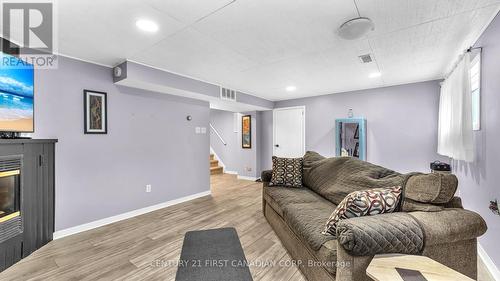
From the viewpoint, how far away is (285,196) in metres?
2.59

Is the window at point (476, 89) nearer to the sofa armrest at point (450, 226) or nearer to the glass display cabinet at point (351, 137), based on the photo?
the sofa armrest at point (450, 226)

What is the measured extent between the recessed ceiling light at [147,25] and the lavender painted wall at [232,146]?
418cm

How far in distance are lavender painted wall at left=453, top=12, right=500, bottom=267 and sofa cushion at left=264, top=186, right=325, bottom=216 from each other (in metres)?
1.48

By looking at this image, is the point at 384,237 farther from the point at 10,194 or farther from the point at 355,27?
the point at 10,194

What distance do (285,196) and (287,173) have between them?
0.58 m

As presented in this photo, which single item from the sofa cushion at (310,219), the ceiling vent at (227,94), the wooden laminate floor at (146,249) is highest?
the ceiling vent at (227,94)

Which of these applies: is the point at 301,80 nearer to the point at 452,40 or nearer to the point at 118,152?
the point at 452,40

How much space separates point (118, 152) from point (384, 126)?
4.89 m

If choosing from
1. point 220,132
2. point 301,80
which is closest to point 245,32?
point 301,80

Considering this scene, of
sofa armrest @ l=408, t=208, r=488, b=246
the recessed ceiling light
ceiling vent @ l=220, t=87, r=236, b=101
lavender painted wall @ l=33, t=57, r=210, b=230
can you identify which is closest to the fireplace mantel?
lavender painted wall @ l=33, t=57, r=210, b=230

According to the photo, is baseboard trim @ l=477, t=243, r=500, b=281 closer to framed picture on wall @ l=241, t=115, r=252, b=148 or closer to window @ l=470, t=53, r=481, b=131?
window @ l=470, t=53, r=481, b=131

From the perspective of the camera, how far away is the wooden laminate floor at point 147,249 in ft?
6.11

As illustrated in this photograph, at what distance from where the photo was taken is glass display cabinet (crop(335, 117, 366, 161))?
4324 mm

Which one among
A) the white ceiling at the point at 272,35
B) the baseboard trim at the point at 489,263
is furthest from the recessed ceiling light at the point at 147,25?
the baseboard trim at the point at 489,263
